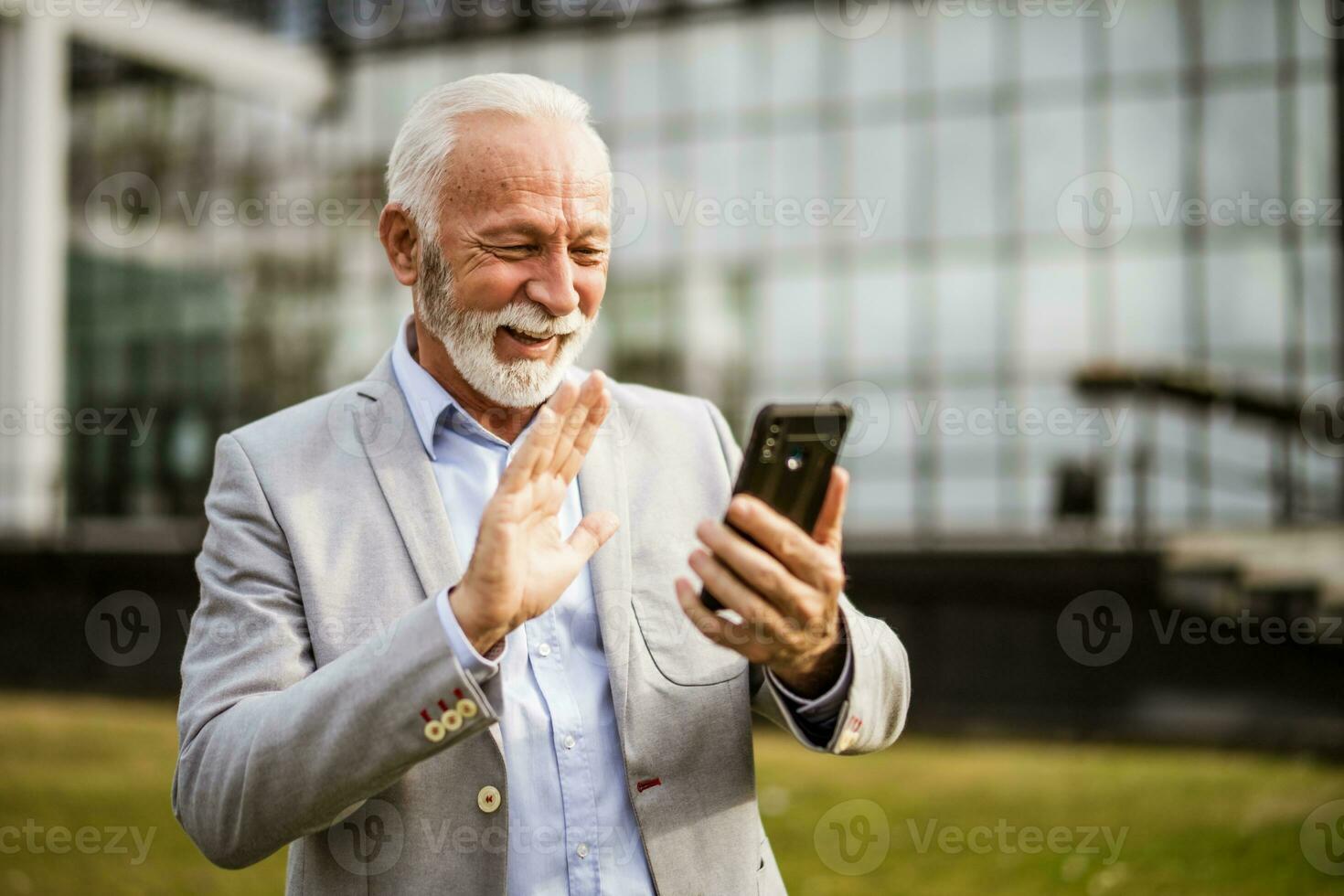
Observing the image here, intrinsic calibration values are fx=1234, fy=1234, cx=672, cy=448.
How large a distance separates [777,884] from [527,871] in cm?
66

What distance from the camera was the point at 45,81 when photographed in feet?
82.7

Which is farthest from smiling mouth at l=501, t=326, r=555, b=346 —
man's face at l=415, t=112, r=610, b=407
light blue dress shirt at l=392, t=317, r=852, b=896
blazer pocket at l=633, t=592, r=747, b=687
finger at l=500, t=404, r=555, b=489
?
blazer pocket at l=633, t=592, r=747, b=687

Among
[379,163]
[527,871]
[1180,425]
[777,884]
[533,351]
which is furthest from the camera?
[379,163]

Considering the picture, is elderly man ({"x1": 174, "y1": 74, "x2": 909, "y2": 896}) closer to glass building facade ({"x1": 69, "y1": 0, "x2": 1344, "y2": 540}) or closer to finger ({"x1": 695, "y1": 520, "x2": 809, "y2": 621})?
finger ({"x1": 695, "y1": 520, "x2": 809, "y2": 621})

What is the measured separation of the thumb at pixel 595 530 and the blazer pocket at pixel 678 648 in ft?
1.11

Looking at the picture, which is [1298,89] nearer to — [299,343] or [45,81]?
[299,343]

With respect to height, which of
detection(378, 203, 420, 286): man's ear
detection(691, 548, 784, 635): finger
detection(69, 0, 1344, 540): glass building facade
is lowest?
detection(691, 548, 784, 635): finger

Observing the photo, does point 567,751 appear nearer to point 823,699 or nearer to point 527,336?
point 823,699

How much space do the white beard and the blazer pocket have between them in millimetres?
502

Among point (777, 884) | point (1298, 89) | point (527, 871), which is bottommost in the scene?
point (777, 884)

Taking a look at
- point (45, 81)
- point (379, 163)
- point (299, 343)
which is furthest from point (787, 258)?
point (45, 81)

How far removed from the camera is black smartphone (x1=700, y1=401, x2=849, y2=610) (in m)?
2.14

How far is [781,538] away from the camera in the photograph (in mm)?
2102

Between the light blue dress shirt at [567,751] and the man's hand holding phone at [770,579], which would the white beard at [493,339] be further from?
the man's hand holding phone at [770,579]
